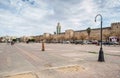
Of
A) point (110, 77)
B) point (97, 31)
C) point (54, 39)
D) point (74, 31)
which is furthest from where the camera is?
point (54, 39)

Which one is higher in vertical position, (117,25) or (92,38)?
(117,25)

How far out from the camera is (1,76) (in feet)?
33.1

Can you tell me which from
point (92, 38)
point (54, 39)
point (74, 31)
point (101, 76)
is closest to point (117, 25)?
point (92, 38)

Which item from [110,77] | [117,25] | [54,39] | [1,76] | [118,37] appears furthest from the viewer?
[54,39]

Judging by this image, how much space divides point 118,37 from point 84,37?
3761cm

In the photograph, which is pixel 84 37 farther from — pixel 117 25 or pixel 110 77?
pixel 110 77

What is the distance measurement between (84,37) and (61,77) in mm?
115710

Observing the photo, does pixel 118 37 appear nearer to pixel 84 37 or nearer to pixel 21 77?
pixel 84 37

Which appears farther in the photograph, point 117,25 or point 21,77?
point 117,25

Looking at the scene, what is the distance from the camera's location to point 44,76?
9.85m

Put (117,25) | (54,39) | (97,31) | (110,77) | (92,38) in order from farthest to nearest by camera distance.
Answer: (54,39) < (97,31) < (92,38) < (117,25) < (110,77)

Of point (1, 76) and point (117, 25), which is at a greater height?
point (117, 25)

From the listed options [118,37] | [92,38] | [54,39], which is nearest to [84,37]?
[92,38]

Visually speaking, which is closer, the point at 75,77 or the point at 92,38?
the point at 75,77
